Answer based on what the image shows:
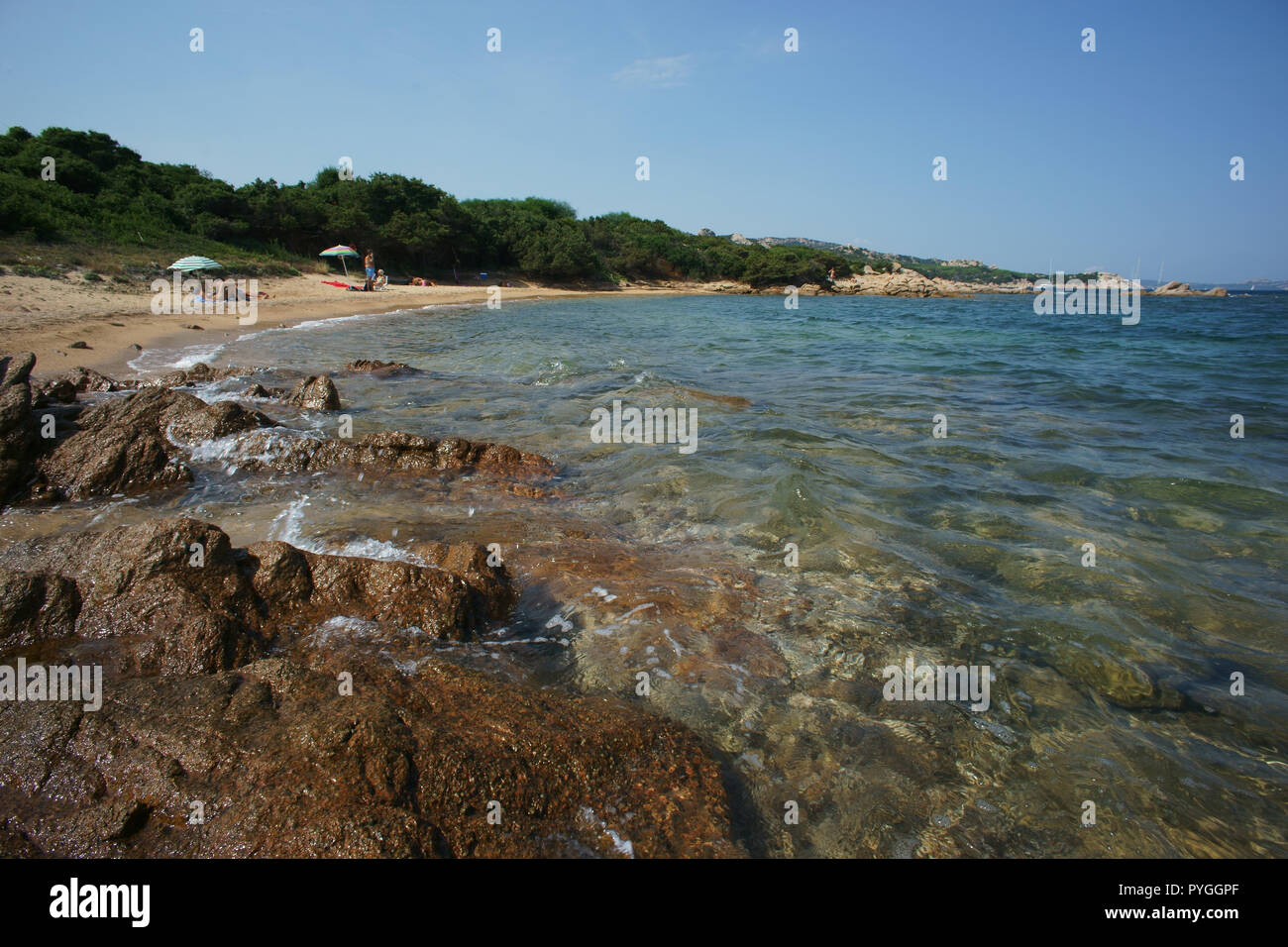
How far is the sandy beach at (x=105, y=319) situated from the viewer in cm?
1191

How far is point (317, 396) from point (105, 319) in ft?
36.4

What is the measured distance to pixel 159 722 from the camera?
95.3 inches

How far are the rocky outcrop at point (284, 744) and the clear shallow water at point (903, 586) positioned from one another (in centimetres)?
56

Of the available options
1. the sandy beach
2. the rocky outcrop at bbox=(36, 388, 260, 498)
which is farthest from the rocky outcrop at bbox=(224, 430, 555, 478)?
the sandy beach

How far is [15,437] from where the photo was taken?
562cm

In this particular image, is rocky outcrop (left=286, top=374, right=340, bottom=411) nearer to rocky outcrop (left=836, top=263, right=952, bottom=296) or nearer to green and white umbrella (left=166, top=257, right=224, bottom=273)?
green and white umbrella (left=166, top=257, right=224, bottom=273)

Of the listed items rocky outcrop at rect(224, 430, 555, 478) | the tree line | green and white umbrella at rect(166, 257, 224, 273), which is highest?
the tree line

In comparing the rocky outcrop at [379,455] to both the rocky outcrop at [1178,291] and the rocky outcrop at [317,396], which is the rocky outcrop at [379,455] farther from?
the rocky outcrop at [1178,291]

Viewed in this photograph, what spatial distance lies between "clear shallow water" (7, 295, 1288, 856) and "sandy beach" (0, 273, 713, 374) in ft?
13.8

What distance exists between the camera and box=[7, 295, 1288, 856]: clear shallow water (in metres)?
2.94

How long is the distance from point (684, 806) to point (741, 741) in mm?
727

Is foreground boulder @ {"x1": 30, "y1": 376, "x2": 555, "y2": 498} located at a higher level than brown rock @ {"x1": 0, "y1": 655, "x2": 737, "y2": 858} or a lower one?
higher

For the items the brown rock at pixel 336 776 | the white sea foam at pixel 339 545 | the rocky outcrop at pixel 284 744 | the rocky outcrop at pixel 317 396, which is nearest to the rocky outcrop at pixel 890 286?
the rocky outcrop at pixel 317 396
